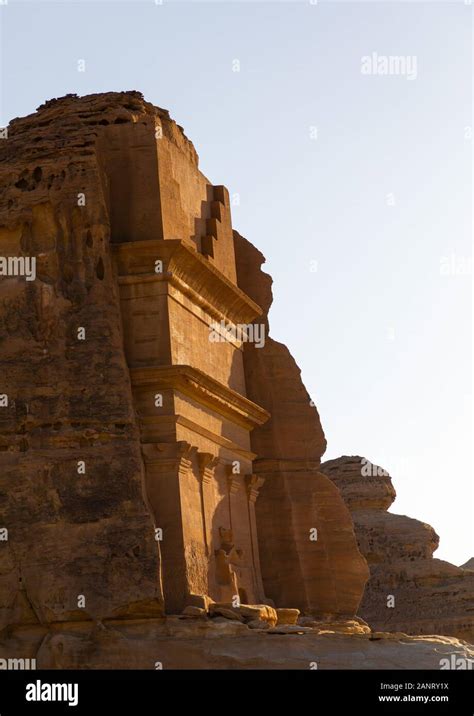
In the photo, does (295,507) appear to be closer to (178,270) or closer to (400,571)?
(178,270)

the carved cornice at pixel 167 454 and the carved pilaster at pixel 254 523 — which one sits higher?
the carved cornice at pixel 167 454

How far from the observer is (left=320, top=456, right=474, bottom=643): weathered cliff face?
4334 cm

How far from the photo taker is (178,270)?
75.8 feet

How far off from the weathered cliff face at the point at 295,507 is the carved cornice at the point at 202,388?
1.04 m

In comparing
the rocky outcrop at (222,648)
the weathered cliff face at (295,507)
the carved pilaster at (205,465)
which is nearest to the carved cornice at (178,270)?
the weathered cliff face at (295,507)

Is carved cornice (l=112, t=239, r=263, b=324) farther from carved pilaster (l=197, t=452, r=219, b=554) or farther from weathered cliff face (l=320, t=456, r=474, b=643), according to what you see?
weathered cliff face (l=320, t=456, r=474, b=643)

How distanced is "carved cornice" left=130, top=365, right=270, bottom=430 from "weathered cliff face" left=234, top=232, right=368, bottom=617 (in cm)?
104

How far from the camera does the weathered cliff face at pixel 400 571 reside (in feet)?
142

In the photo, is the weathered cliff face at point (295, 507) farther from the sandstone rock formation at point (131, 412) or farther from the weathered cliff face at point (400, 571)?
the weathered cliff face at point (400, 571)

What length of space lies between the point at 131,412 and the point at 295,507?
5971mm

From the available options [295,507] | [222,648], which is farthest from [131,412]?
[295,507]

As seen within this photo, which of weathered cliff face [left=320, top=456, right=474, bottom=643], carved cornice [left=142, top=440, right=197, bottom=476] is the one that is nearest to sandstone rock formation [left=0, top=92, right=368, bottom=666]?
carved cornice [left=142, top=440, right=197, bottom=476]
